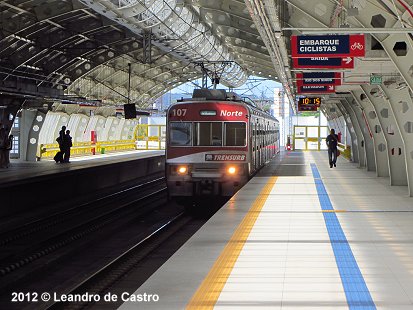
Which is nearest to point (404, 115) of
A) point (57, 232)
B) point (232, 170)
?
point (232, 170)

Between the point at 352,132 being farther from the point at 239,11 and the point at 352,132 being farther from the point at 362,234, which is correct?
the point at 362,234

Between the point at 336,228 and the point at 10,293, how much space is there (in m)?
5.43

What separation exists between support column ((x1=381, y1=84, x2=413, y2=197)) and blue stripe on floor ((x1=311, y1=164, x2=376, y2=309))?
4.14m

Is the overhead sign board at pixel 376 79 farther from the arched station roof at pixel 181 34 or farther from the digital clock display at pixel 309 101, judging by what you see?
the digital clock display at pixel 309 101

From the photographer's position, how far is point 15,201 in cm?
1969

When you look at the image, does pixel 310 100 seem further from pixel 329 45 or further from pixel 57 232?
pixel 329 45

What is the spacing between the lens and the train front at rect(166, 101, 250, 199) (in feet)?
57.6

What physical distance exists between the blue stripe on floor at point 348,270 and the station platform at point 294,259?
10mm

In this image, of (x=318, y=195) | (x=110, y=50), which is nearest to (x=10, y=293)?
(x=318, y=195)

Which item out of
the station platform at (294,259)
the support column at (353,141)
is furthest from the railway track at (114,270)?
the support column at (353,141)

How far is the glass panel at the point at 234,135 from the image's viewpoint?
18.0 m

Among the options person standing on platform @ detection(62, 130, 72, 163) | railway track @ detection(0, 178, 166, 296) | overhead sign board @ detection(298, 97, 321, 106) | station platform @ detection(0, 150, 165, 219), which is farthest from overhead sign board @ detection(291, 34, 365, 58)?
overhead sign board @ detection(298, 97, 321, 106)

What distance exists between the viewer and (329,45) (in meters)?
13.2

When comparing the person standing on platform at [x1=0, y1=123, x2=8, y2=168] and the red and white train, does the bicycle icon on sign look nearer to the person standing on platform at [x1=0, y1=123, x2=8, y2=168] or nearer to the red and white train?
the red and white train
